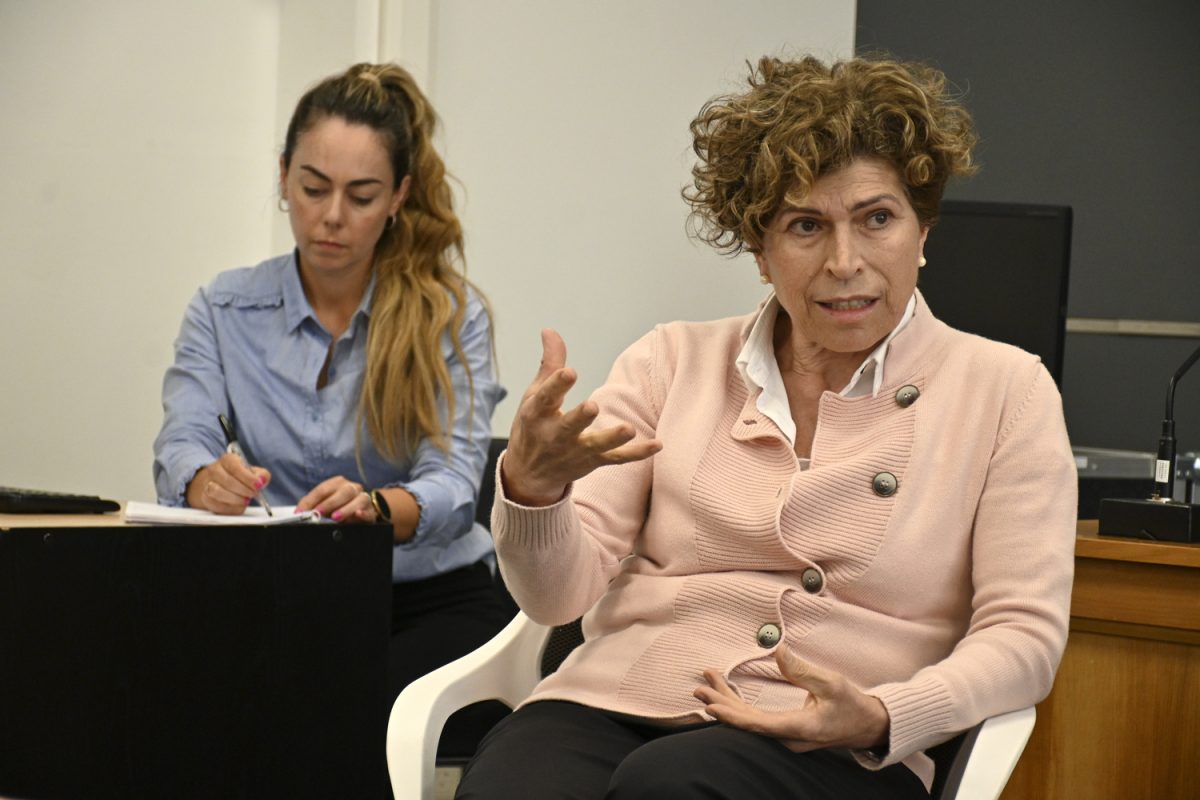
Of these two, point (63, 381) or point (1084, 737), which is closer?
point (1084, 737)

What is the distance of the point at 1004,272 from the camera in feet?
8.69

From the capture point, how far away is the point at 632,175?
3869 mm

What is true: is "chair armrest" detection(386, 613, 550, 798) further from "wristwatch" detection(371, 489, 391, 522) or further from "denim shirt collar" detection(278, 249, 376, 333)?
"denim shirt collar" detection(278, 249, 376, 333)

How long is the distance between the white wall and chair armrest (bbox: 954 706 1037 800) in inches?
93.4

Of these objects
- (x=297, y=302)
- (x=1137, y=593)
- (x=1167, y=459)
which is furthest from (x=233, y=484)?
(x=1167, y=459)

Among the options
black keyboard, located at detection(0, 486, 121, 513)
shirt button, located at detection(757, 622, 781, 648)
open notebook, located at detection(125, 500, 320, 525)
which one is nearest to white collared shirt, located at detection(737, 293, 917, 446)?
shirt button, located at detection(757, 622, 781, 648)

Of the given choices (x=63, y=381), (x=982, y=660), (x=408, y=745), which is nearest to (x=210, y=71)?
(x=63, y=381)

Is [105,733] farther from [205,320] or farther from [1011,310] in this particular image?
[1011,310]

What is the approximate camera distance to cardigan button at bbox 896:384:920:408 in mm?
1643

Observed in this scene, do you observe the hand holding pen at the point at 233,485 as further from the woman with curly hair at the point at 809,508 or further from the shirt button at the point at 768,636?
the shirt button at the point at 768,636

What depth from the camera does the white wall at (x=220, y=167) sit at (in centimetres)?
348

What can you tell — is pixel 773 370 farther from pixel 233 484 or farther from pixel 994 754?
pixel 233 484

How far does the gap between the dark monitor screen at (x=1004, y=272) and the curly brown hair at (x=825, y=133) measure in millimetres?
972

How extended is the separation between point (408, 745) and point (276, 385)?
112 cm
